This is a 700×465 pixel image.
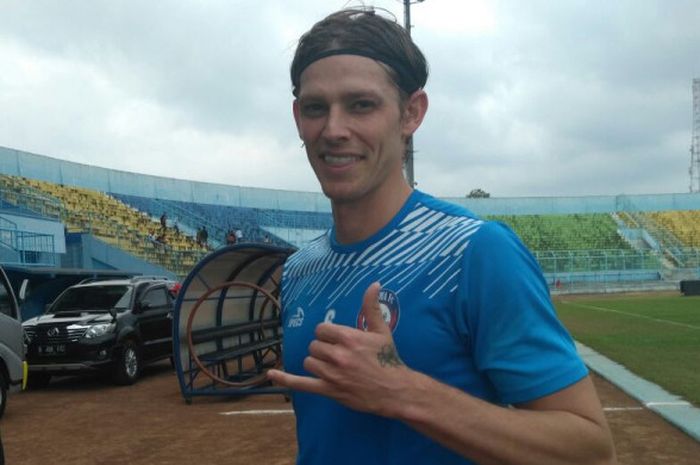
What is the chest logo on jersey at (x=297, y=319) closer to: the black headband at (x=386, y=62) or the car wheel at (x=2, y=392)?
the black headband at (x=386, y=62)

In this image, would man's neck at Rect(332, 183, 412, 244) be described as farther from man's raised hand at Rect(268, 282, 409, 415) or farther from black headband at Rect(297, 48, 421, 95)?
man's raised hand at Rect(268, 282, 409, 415)

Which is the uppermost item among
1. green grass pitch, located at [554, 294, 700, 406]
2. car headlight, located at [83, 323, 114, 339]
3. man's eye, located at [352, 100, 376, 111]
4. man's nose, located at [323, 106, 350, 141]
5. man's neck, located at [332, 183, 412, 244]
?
man's eye, located at [352, 100, 376, 111]

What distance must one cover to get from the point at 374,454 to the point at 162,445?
24.0ft

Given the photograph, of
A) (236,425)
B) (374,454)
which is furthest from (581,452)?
(236,425)

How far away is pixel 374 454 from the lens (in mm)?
1732

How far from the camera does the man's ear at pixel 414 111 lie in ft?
6.52

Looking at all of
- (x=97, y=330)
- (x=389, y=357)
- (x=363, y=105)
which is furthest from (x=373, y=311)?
(x=97, y=330)

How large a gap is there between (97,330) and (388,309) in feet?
40.1

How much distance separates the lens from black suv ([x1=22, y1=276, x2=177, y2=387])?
13.0 metres

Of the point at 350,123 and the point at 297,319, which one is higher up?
the point at 350,123

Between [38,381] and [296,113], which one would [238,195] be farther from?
[296,113]

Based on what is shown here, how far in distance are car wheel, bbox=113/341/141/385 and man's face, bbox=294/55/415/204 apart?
1221cm

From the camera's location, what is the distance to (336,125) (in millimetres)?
1877

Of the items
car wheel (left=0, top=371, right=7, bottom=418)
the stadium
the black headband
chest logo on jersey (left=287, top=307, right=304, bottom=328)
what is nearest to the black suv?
the stadium
